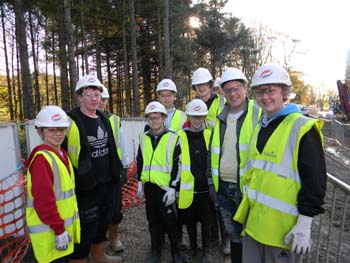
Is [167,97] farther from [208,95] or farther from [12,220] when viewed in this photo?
[12,220]

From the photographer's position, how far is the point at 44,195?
2.64 meters

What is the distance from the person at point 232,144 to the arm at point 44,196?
62.3 inches

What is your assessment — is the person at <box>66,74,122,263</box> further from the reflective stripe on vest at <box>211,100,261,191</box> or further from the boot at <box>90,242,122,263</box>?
the reflective stripe on vest at <box>211,100,261,191</box>

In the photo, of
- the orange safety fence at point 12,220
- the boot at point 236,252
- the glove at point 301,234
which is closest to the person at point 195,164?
the boot at point 236,252

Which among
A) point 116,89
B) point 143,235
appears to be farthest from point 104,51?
point 143,235

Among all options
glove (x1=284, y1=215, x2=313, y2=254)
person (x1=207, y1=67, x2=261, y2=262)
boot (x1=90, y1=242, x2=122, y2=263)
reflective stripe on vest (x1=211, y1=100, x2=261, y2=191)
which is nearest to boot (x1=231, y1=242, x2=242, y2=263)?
person (x1=207, y1=67, x2=261, y2=262)

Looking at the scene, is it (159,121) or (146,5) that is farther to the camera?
(146,5)

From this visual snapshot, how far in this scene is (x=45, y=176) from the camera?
2672 millimetres

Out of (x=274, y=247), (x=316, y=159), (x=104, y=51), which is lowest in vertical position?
(x=274, y=247)

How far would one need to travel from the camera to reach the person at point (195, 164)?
3883 millimetres

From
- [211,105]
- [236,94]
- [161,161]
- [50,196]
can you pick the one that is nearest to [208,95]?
[211,105]

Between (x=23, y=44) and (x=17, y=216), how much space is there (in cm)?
969

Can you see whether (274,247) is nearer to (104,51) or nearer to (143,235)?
(143,235)

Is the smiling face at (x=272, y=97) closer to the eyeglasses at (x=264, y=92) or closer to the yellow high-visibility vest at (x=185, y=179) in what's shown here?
the eyeglasses at (x=264, y=92)
